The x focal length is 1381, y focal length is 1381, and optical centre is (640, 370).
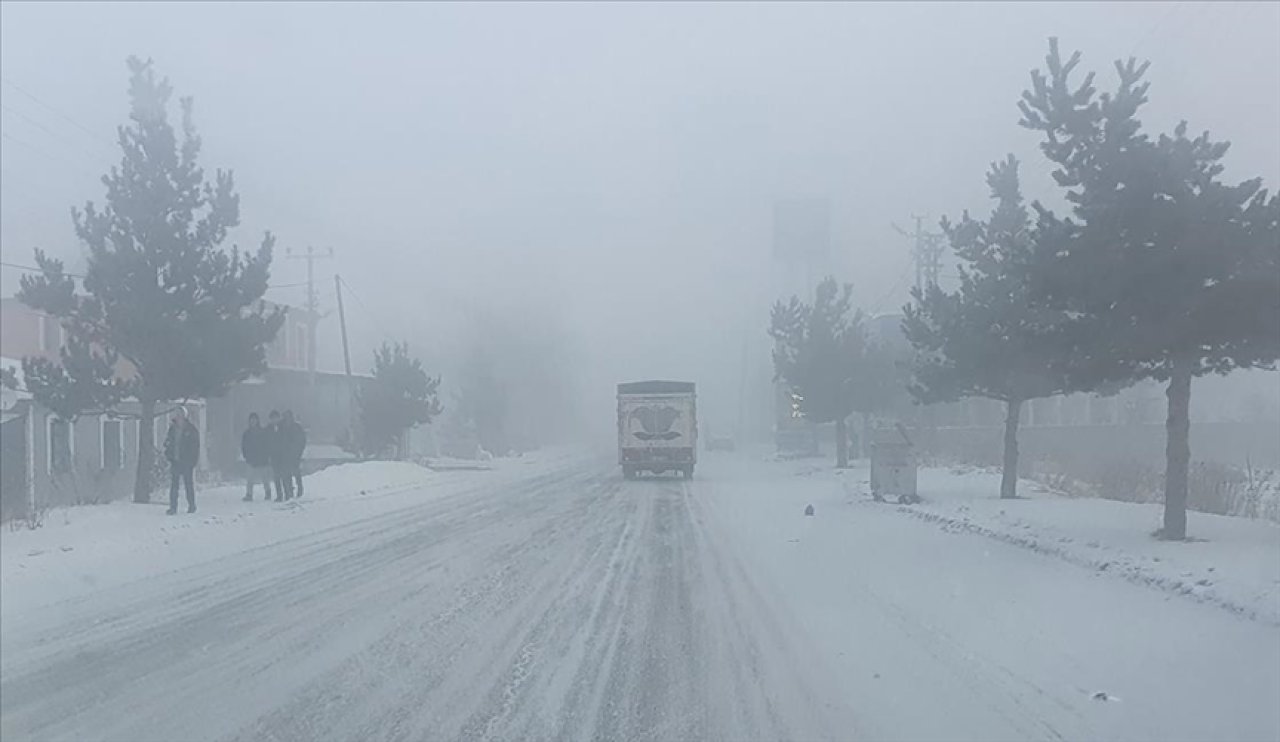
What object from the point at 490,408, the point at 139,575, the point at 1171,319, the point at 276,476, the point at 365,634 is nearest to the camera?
the point at 365,634

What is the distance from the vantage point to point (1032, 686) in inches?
377

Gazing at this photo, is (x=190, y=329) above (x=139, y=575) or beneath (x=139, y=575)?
above

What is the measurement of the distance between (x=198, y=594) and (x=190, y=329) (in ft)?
40.4

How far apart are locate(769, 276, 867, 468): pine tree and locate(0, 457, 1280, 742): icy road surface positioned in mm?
32015

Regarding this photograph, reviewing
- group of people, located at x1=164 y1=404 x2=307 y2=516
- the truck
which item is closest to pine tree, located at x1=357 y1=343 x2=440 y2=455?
the truck

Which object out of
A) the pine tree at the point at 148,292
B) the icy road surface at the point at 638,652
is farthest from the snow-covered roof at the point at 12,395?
the icy road surface at the point at 638,652

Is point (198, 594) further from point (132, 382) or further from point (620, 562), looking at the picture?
point (132, 382)

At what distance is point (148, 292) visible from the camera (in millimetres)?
25656

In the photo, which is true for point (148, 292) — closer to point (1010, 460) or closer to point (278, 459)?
point (278, 459)

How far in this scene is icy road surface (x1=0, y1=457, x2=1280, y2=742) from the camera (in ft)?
27.9

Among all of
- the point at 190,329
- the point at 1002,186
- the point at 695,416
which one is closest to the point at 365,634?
the point at 190,329

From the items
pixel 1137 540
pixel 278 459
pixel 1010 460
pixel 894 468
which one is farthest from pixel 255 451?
pixel 1137 540

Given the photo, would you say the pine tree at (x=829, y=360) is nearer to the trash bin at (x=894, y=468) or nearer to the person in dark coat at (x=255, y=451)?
the trash bin at (x=894, y=468)

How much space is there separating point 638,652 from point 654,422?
3669 cm
